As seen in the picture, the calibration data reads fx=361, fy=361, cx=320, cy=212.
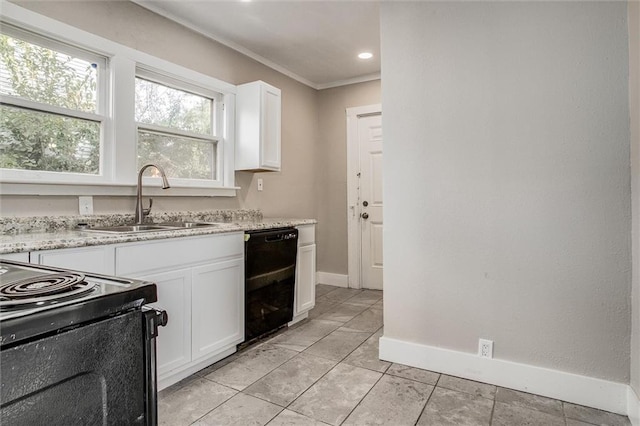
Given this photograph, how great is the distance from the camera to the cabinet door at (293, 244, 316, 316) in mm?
3070

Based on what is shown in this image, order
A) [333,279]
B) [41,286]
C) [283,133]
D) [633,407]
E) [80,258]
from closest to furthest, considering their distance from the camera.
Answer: [41,286] < [80,258] < [633,407] < [283,133] < [333,279]

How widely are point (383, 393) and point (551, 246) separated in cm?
122

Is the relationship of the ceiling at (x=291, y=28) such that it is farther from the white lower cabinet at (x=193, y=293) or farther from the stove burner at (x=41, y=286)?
the stove burner at (x=41, y=286)

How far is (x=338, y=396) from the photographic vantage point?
1941mm

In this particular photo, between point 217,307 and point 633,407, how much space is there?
224cm

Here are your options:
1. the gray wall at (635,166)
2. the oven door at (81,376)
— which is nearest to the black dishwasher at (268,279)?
the oven door at (81,376)

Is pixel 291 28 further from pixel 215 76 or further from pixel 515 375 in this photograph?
pixel 515 375

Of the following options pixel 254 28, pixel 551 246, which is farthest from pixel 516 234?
pixel 254 28

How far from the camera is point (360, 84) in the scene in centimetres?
434

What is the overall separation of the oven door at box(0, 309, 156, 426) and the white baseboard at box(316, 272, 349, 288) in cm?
386

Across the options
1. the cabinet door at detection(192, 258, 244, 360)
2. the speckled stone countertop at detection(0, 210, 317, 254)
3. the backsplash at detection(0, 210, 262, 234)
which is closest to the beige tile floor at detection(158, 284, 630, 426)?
the cabinet door at detection(192, 258, 244, 360)

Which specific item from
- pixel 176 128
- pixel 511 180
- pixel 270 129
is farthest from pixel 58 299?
pixel 270 129

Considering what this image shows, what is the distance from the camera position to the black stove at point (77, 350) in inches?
20.5

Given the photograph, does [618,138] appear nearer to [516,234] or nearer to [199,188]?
[516,234]
